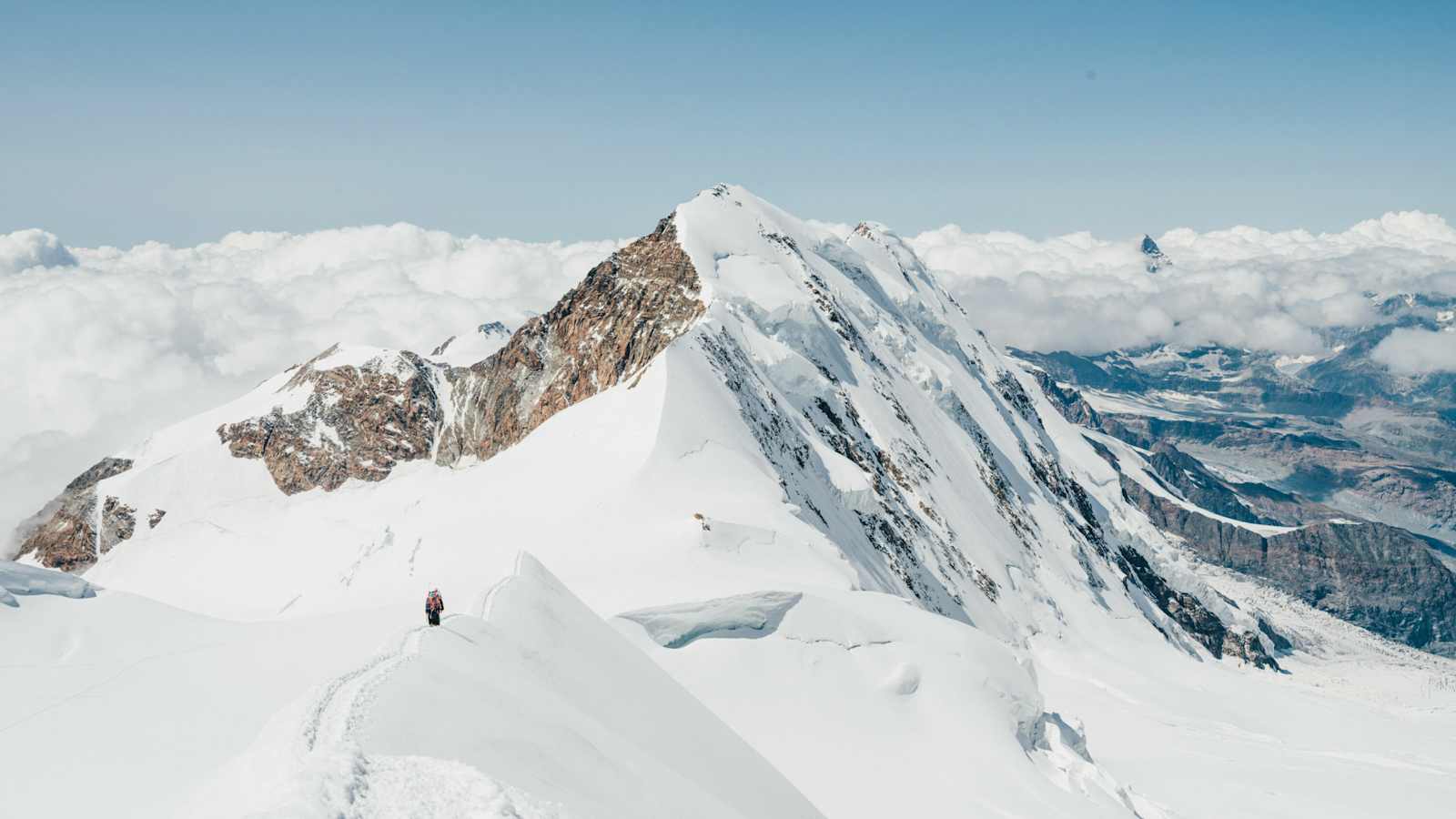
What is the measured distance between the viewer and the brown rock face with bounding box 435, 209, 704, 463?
8988cm

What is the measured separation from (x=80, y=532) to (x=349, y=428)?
40.1m

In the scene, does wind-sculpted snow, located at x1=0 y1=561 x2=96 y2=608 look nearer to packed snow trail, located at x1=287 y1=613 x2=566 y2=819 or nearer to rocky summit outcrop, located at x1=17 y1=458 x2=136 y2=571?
packed snow trail, located at x1=287 y1=613 x2=566 y2=819

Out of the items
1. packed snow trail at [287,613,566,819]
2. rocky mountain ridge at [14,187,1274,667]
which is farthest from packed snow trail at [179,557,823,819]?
rocky mountain ridge at [14,187,1274,667]

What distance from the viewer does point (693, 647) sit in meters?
29.0

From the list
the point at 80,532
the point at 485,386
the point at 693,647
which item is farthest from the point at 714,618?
the point at 80,532

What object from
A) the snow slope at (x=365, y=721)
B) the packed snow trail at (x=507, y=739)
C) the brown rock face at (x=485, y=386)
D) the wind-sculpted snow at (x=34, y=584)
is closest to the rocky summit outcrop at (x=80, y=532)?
the brown rock face at (x=485, y=386)

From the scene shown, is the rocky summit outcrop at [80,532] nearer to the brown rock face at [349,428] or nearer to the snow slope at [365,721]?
the brown rock face at [349,428]

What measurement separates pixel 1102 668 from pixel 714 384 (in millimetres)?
52796

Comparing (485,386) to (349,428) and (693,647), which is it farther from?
(693,647)

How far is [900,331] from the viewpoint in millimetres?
134125

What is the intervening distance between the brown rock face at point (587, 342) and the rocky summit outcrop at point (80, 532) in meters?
48.6

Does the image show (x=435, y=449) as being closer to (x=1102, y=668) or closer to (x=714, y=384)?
(x=714, y=384)

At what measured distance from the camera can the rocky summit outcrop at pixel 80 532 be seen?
115 m

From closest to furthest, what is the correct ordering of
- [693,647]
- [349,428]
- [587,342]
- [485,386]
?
[693,647]
[587,342]
[485,386]
[349,428]
